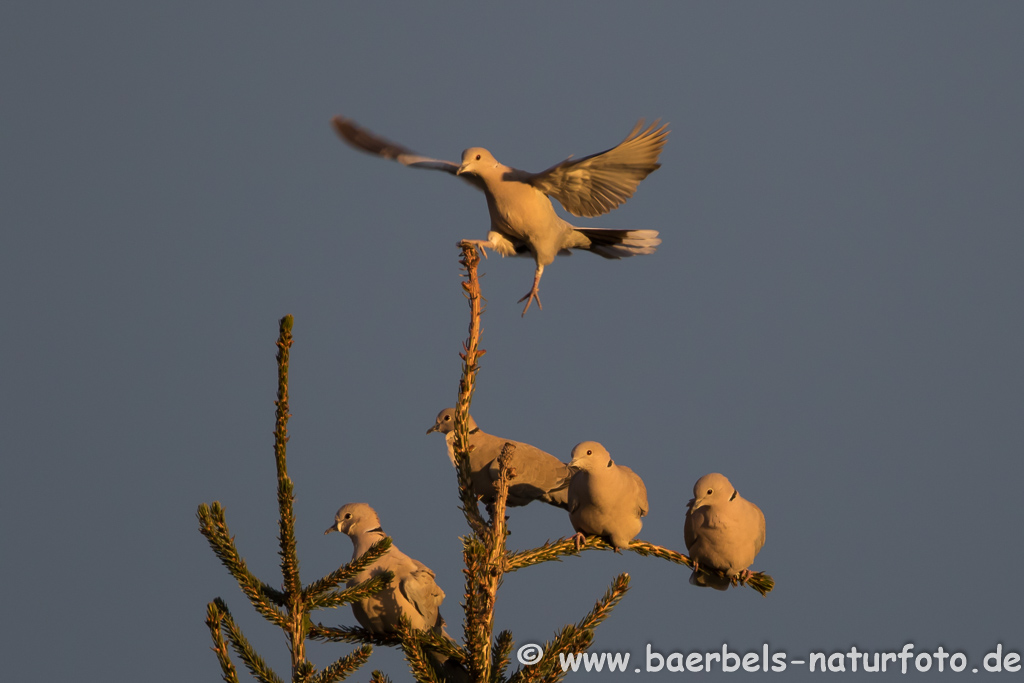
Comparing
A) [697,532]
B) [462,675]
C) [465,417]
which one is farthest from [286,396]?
[697,532]

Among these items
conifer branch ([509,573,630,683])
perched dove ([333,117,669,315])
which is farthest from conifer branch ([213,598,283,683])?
perched dove ([333,117,669,315])

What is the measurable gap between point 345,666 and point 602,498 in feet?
6.75

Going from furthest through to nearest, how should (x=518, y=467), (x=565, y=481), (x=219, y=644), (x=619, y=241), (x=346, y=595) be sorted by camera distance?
(x=619, y=241)
(x=565, y=481)
(x=518, y=467)
(x=346, y=595)
(x=219, y=644)

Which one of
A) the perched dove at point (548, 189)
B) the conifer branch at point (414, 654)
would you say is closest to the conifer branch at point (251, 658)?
the conifer branch at point (414, 654)

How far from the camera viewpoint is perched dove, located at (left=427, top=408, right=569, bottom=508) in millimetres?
6246

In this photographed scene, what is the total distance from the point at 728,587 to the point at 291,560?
295 cm

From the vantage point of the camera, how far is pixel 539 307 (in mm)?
6238

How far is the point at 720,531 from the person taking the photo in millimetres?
5207

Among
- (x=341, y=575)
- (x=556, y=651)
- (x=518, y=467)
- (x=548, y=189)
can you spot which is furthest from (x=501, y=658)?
(x=548, y=189)

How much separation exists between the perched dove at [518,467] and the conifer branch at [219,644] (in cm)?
292

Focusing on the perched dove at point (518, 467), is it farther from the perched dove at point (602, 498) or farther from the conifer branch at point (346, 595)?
the conifer branch at point (346, 595)

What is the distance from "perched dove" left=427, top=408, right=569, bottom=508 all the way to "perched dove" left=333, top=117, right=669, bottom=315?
0.97m

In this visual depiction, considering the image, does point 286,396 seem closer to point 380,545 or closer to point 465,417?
point 380,545

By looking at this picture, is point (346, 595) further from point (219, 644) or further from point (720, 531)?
point (720, 531)
